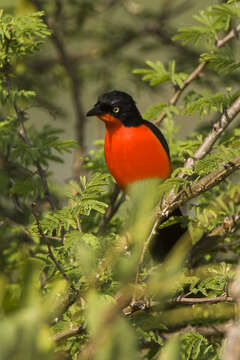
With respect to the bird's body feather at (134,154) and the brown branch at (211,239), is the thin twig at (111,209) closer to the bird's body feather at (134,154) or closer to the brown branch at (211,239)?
the bird's body feather at (134,154)

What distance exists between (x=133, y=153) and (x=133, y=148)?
0.05 m

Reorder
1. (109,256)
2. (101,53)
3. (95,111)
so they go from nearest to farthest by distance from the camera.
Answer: (109,256) → (95,111) → (101,53)

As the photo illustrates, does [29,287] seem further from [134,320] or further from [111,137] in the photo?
[111,137]

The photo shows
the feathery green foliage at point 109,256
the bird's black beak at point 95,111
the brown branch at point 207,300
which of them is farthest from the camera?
the bird's black beak at point 95,111

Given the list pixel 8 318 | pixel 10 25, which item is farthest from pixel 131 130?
pixel 8 318

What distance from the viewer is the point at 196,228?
10.3 ft

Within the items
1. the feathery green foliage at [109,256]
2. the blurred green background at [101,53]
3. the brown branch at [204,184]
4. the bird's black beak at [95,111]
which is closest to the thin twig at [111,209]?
the feathery green foliage at [109,256]

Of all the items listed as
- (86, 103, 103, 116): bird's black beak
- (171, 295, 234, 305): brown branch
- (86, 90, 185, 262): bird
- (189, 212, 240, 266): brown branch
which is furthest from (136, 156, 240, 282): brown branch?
(86, 103, 103, 116): bird's black beak

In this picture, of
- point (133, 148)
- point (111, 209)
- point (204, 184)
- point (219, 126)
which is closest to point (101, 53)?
point (133, 148)

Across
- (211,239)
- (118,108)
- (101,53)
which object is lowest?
(211,239)

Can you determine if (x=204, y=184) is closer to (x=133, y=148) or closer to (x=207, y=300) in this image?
(x=207, y=300)

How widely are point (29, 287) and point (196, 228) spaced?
2.48 metres

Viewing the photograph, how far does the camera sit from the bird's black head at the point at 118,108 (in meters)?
4.00

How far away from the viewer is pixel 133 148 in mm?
3838
